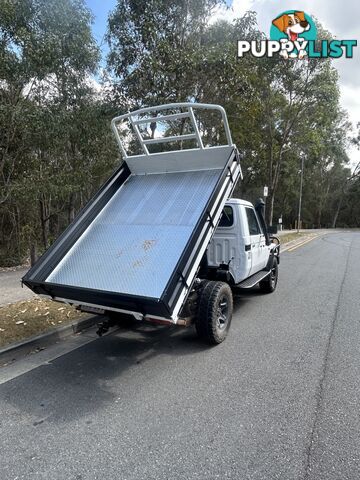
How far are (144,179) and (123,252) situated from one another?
1465 millimetres

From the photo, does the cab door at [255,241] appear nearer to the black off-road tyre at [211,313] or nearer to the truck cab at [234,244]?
the truck cab at [234,244]

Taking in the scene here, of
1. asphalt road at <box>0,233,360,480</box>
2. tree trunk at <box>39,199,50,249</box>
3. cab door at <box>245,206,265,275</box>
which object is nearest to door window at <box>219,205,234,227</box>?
cab door at <box>245,206,265,275</box>

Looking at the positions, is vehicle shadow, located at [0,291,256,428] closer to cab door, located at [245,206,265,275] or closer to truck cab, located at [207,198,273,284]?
truck cab, located at [207,198,273,284]

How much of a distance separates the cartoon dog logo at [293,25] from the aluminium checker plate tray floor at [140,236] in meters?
12.6

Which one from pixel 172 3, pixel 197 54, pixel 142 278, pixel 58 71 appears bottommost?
pixel 142 278

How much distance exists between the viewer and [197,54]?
1044 cm

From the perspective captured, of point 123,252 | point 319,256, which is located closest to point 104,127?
point 123,252

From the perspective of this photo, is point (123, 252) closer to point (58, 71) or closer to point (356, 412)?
point (356, 412)

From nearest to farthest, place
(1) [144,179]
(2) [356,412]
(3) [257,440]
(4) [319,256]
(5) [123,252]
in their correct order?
1. (3) [257,440]
2. (2) [356,412]
3. (5) [123,252]
4. (1) [144,179]
5. (4) [319,256]

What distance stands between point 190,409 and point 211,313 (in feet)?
4.72

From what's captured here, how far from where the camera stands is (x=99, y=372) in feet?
13.6

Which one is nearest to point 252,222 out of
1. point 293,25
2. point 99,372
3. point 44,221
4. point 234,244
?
point 234,244

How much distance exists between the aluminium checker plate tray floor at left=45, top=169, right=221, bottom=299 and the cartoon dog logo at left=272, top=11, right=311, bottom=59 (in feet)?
41.4

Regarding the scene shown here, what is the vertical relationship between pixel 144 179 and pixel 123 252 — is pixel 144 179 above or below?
above
